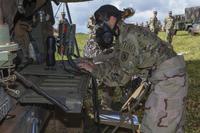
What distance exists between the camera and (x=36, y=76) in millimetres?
5934

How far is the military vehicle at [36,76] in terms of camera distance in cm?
411

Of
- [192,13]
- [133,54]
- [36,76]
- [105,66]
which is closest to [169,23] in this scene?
[192,13]

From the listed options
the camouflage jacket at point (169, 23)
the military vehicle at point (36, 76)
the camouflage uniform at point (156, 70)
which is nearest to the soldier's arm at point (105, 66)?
the camouflage uniform at point (156, 70)

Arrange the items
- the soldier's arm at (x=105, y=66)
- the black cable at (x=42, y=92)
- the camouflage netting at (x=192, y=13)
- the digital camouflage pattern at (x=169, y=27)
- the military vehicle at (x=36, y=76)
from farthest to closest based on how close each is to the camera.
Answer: the camouflage netting at (x=192, y=13) → the digital camouflage pattern at (x=169, y=27) → the soldier's arm at (x=105, y=66) → the black cable at (x=42, y=92) → the military vehicle at (x=36, y=76)

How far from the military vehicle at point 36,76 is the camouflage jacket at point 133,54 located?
467 mm

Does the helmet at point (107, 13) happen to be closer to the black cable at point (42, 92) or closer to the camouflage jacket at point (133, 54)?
the camouflage jacket at point (133, 54)

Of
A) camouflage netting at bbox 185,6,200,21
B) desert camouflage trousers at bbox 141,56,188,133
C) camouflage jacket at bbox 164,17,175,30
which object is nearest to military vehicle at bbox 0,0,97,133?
desert camouflage trousers at bbox 141,56,188,133

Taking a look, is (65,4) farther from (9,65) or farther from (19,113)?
(9,65)

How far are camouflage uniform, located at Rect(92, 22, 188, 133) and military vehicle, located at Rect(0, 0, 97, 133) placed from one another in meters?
0.54

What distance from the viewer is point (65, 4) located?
8.62m

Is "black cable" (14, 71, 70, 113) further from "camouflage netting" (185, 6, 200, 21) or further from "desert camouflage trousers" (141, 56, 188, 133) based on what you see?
"camouflage netting" (185, 6, 200, 21)

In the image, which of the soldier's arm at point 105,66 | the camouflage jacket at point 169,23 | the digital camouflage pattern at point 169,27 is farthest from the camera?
the camouflage jacket at point 169,23

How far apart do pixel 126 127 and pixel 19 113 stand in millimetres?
3610

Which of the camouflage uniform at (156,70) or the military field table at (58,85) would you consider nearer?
the military field table at (58,85)
